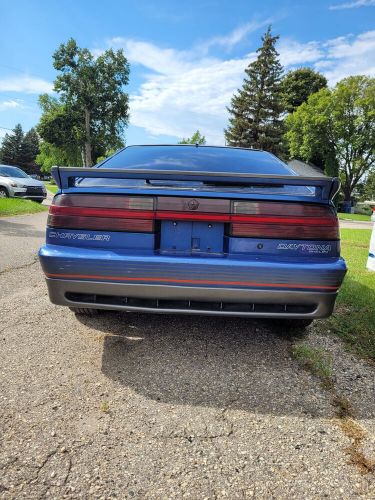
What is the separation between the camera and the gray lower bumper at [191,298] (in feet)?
7.08

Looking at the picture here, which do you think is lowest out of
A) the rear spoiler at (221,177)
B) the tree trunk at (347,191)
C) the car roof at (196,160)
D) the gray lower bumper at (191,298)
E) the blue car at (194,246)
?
the tree trunk at (347,191)

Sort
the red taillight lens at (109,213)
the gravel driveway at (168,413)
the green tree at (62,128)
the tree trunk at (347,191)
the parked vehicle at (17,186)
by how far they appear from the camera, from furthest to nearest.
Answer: the tree trunk at (347,191), the green tree at (62,128), the parked vehicle at (17,186), the red taillight lens at (109,213), the gravel driveway at (168,413)

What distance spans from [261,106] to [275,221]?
4156 centimetres

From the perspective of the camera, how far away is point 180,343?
108 inches

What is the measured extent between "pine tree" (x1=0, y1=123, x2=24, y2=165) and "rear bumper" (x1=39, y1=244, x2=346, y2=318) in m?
82.3

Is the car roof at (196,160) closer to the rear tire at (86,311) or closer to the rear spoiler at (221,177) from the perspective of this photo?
the rear spoiler at (221,177)

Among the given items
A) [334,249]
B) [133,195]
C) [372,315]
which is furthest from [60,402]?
[372,315]

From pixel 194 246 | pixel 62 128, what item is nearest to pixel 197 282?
pixel 194 246

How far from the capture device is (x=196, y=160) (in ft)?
10.6

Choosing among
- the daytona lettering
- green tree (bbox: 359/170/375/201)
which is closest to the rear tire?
the daytona lettering

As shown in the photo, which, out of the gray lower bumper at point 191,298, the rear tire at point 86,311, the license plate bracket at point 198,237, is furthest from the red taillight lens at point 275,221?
the rear tire at point 86,311

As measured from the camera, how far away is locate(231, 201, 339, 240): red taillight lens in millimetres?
2215

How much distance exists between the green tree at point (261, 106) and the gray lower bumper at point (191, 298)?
130ft

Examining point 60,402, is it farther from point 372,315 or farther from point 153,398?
point 372,315
